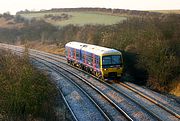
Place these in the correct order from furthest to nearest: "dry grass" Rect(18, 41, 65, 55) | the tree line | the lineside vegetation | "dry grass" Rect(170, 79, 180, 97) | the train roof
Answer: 1. "dry grass" Rect(18, 41, 65, 55)
2. the train roof
3. the tree line
4. "dry grass" Rect(170, 79, 180, 97)
5. the lineside vegetation

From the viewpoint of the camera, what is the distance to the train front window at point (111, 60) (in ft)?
111

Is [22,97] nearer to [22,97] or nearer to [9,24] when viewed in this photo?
[22,97]

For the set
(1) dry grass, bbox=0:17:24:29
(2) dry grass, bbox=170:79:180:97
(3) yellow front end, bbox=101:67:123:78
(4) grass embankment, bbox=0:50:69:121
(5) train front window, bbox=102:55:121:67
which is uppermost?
(4) grass embankment, bbox=0:50:69:121

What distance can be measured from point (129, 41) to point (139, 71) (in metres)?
6.53

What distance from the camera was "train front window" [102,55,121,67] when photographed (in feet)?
111

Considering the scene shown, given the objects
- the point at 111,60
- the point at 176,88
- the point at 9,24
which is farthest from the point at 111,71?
the point at 9,24

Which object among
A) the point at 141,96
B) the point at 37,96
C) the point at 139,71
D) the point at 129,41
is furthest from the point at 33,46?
the point at 37,96

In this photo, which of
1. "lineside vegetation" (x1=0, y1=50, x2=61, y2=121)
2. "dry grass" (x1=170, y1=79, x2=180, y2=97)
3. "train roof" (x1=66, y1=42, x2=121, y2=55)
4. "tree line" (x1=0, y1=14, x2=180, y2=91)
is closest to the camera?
"lineside vegetation" (x1=0, y1=50, x2=61, y2=121)

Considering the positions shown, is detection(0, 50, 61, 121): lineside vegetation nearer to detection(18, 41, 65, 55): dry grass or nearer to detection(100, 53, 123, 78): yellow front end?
detection(100, 53, 123, 78): yellow front end

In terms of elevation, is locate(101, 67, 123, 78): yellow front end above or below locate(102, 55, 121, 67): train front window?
below

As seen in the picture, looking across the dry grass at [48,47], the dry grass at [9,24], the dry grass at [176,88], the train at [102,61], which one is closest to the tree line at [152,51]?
the dry grass at [176,88]

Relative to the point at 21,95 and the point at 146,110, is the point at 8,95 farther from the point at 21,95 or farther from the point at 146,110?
the point at 146,110

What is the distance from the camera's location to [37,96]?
19844 mm

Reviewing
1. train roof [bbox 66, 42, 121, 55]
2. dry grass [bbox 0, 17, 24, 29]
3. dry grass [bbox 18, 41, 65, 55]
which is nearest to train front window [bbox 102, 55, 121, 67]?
train roof [bbox 66, 42, 121, 55]
